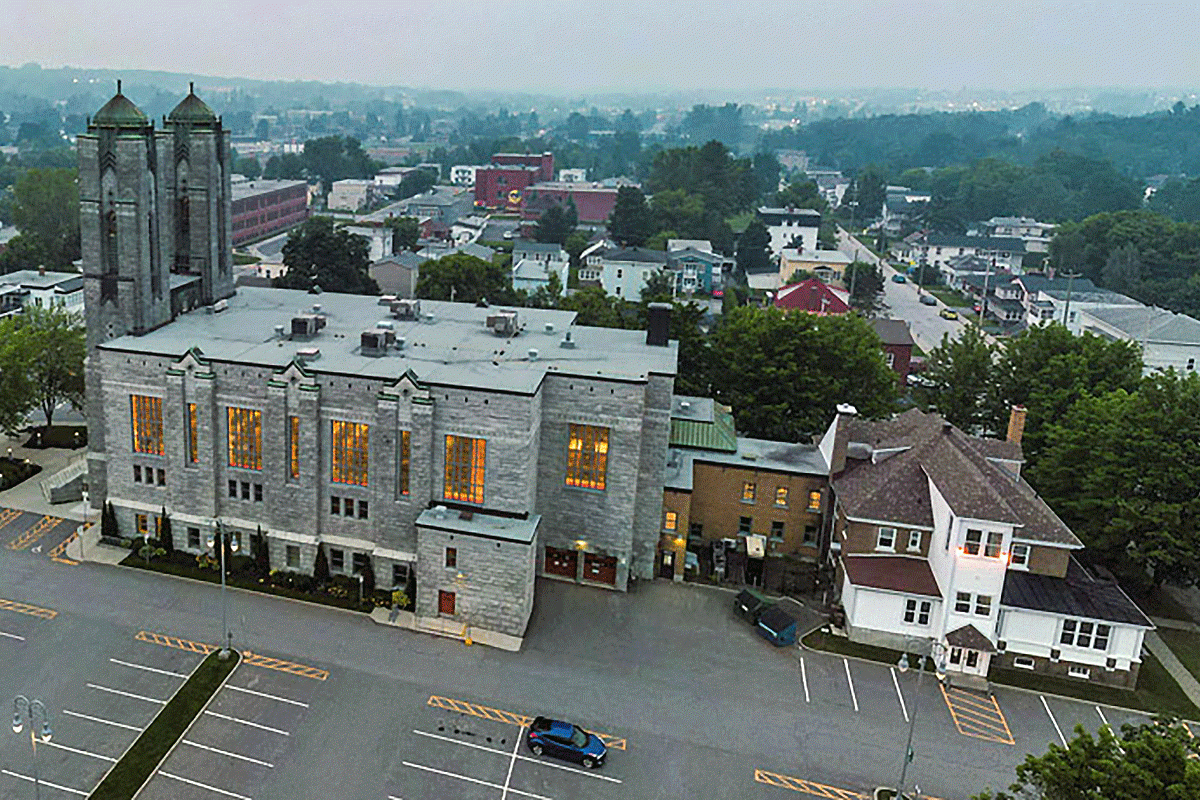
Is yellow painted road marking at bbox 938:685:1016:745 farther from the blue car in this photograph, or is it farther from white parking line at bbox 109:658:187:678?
white parking line at bbox 109:658:187:678

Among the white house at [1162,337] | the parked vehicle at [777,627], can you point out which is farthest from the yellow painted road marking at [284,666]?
the white house at [1162,337]

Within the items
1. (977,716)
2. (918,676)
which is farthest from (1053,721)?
(918,676)

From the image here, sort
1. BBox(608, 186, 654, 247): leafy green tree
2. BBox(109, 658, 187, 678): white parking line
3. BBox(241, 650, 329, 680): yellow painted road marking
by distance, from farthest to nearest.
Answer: BBox(608, 186, 654, 247): leafy green tree → BBox(241, 650, 329, 680): yellow painted road marking → BBox(109, 658, 187, 678): white parking line

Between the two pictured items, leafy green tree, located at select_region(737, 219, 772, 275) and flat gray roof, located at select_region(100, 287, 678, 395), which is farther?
leafy green tree, located at select_region(737, 219, 772, 275)

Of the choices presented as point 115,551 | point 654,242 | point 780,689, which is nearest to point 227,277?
point 115,551

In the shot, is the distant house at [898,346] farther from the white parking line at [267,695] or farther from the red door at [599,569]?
the white parking line at [267,695]

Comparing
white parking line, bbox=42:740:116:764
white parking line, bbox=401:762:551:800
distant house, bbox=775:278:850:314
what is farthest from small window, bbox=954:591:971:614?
distant house, bbox=775:278:850:314
